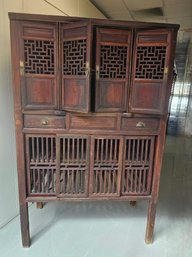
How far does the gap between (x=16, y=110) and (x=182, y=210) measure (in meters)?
1.93

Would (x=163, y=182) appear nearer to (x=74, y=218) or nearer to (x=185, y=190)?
(x=185, y=190)

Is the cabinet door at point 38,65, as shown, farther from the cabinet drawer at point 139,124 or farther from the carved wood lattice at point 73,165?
the cabinet drawer at point 139,124

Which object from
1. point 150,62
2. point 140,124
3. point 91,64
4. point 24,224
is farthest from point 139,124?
point 24,224

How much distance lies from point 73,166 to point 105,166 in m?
0.25

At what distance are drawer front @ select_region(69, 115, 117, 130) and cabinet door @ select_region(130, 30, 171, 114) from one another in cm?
18

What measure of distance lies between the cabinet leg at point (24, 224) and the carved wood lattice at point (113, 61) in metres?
Result: 1.15

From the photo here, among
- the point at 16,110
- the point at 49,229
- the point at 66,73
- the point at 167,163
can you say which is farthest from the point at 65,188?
the point at 167,163

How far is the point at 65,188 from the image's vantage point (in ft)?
5.53

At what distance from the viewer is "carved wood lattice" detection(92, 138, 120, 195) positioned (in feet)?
5.38

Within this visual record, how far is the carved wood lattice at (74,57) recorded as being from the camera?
4.60 feet

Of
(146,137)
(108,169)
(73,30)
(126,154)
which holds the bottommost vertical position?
(108,169)

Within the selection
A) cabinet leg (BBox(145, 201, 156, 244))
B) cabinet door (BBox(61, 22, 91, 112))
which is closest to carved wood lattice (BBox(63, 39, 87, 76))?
cabinet door (BBox(61, 22, 91, 112))

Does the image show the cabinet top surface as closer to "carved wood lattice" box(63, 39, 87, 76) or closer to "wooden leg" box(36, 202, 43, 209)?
"carved wood lattice" box(63, 39, 87, 76)

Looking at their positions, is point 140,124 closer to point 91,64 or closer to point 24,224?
point 91,64
